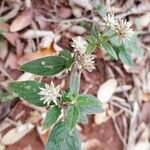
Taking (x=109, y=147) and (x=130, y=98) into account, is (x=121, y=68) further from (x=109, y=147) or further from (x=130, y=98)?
(x=109, y=147)

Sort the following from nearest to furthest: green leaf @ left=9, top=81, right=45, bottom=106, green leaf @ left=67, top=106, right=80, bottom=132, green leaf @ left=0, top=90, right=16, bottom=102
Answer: green leaf @ left=67, top=106, right=80, bottom=132 → green leaf @ left=9, top=81, right=45, bottom=106 → green leaf @ left=0, top=90, right=16, bottom=102

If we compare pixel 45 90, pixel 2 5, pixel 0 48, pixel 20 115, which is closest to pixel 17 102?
pixel 20 115

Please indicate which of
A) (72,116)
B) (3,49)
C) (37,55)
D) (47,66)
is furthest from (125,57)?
(72,116)

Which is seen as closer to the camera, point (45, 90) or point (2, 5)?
point (45, 90)

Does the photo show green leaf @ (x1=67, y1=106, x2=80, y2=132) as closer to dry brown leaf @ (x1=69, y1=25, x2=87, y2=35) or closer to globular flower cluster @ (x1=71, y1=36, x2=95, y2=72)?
globular flower cluster @ (x1=71, y1=36, x2=95, y2=72)

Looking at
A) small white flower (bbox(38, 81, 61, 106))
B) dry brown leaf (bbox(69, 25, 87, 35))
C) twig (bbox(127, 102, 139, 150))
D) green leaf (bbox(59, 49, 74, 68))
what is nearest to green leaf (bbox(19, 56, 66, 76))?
green leaf (bbox(59, 49, 74, 68))

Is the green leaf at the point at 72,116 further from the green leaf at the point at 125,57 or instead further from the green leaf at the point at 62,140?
the green leaf at the point at 125,57

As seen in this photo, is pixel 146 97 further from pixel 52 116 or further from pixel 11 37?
pixel 52 116
